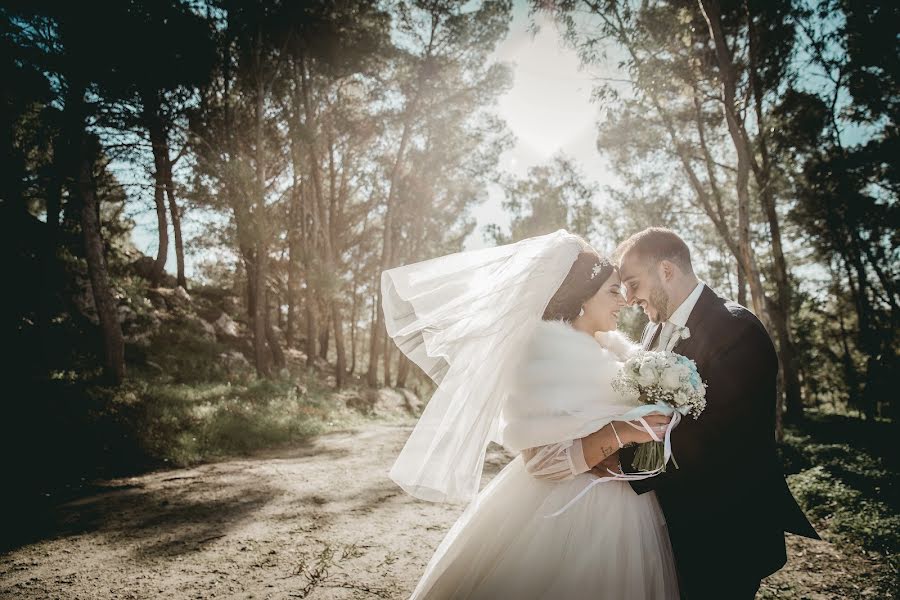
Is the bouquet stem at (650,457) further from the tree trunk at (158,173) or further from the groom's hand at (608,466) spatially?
the tree trunk at (158,173)

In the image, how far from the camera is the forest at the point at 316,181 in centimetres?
782

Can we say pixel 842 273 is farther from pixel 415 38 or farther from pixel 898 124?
pixel 415 38

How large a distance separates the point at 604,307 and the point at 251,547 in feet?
13.0

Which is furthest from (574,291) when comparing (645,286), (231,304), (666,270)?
(231,304)

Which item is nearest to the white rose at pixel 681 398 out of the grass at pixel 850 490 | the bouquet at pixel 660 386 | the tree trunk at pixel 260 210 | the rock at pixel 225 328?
the bouquet at pixel 660 386

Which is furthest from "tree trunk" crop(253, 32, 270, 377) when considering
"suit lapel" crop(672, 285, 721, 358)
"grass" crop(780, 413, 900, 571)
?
"grass" crop(780, 413, 900, 571)

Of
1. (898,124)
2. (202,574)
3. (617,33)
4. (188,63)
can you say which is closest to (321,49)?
(188,63)

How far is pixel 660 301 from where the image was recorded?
8.72 ft

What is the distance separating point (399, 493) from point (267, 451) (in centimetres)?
401

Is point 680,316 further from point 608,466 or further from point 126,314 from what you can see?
point 126,314

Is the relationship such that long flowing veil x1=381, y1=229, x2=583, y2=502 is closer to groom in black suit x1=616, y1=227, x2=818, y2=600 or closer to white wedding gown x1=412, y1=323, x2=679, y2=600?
white wedding gown x1=412, y1=323, x2=679, y2=600

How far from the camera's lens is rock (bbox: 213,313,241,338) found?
17.2 metres

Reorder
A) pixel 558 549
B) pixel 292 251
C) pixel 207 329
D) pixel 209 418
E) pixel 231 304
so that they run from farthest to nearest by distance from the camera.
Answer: pixel 231 304 → pixel 292 251 → pixel 207 329 → pixel 209 418 → pixel 558 549

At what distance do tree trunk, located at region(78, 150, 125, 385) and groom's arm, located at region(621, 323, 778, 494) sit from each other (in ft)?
37.2
